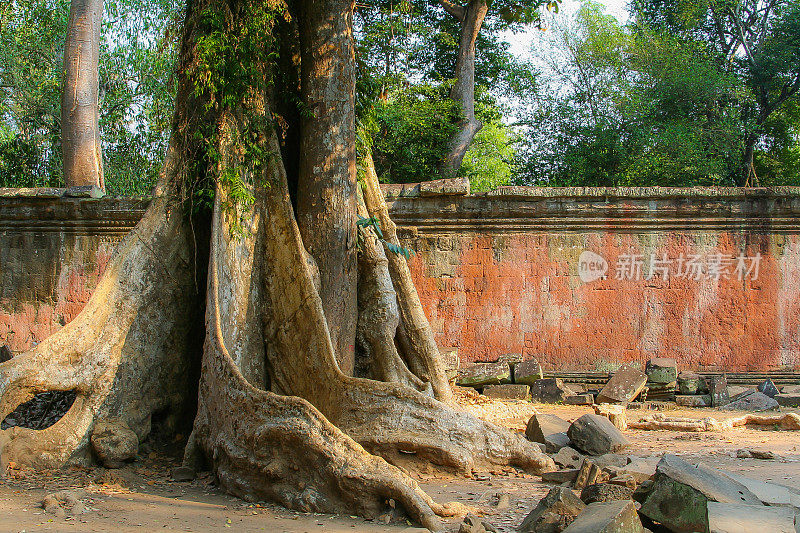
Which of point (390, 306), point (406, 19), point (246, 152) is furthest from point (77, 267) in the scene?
point (406, 19)

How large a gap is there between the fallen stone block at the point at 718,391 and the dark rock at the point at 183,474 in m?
5.44

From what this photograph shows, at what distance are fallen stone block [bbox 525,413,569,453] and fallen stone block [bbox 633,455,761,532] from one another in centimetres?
127

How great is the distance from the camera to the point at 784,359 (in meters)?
7.64

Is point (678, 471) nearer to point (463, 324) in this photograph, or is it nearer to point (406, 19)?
point (463, 324)

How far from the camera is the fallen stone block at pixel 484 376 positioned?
7320 millimetres

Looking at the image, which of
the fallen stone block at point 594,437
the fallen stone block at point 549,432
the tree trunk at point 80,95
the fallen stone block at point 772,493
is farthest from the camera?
the tree trunk at point 80,95

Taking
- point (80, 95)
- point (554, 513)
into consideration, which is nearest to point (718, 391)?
point (554, 513)

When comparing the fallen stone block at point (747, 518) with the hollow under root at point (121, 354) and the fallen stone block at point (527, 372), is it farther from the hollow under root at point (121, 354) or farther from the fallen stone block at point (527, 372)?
the fallen stone block at point (527, 372)

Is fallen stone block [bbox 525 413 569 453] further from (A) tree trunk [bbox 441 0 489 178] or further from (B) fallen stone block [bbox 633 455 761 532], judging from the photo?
(A) tree trunk [bbox 441 0 489 178]

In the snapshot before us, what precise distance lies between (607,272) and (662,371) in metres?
1.22

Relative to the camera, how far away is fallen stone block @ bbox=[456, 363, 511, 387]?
7.32 meters

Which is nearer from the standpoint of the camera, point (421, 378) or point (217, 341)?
point (217, 341)

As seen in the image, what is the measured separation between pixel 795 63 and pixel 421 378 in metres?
14.6

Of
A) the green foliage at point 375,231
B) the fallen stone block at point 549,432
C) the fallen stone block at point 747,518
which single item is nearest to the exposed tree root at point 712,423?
the fallen stone block at point 549,432
